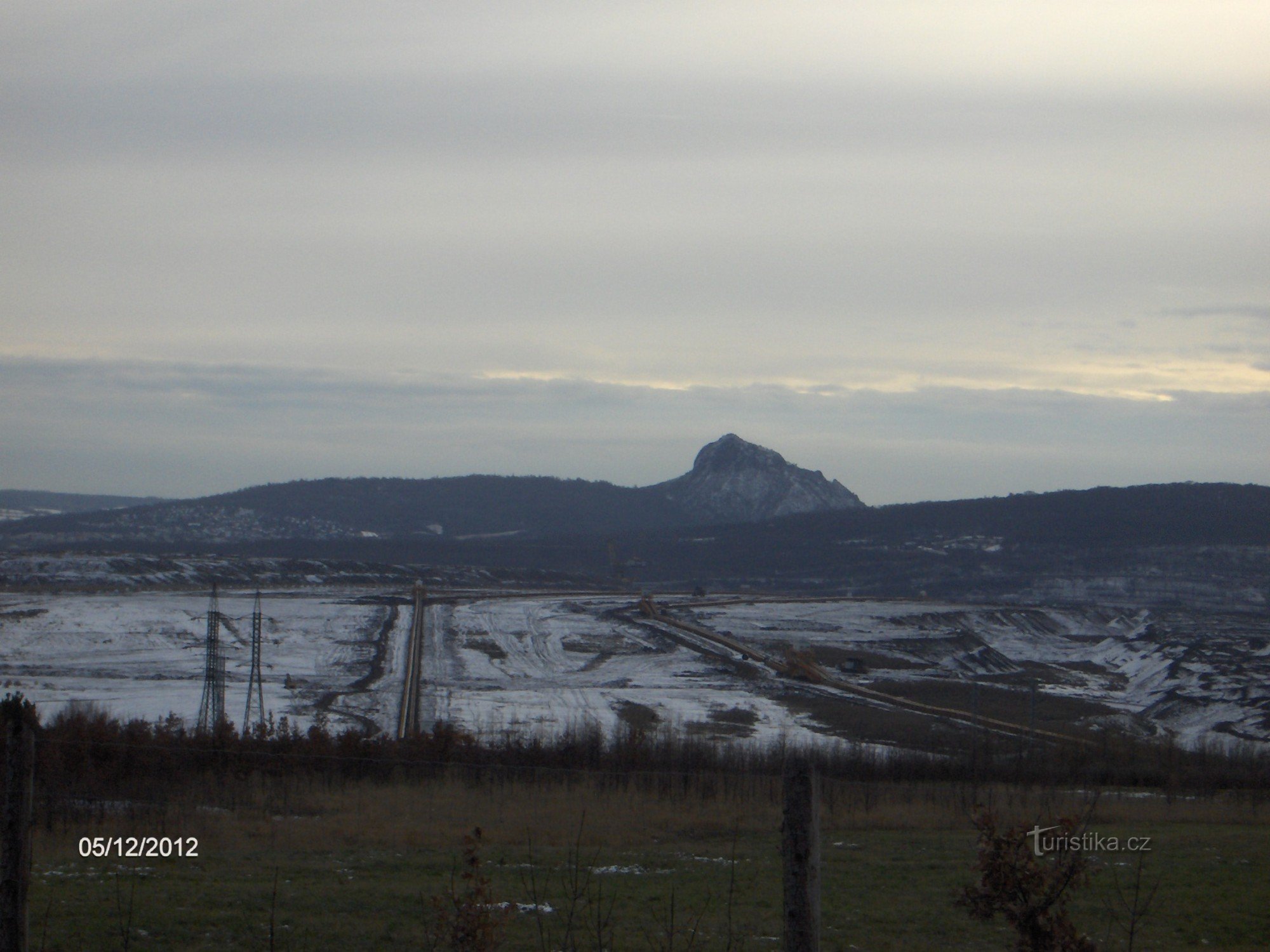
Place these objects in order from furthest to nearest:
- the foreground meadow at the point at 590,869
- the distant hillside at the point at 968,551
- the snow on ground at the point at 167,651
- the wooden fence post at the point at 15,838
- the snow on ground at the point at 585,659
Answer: the distant hillside at the point at 968,551, the snow on ground at the point at 585,659, the snow on ground at the point at 167,651, the foreground meadow at the point at 590,869, the wooden fence post at the point at 15,838

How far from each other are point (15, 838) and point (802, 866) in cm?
415

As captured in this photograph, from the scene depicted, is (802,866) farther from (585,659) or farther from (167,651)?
(167,651)

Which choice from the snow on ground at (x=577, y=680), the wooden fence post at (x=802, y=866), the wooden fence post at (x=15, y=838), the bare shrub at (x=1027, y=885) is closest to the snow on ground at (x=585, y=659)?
the snow on ground at (x=577, y=680)

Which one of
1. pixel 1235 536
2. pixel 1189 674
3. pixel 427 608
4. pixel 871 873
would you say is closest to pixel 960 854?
pixel 871 873

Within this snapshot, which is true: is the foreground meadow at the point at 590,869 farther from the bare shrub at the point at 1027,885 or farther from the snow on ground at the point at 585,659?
the snow on ground at the point at 585,659

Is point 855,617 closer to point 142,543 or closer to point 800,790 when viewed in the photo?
point 800,790

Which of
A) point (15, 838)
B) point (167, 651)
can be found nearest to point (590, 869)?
A: point (15, 838)

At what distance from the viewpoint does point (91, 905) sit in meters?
11.3

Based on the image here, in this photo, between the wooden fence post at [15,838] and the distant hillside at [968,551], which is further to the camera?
the distant hillside at [968,551]
